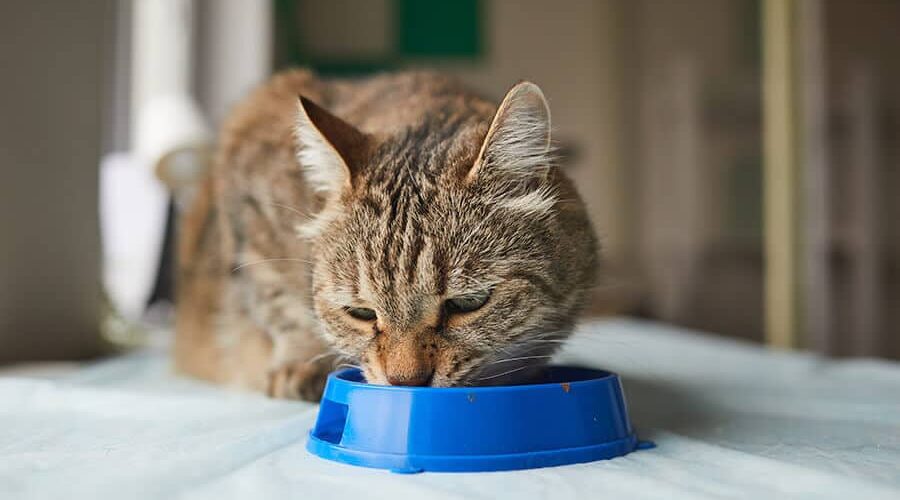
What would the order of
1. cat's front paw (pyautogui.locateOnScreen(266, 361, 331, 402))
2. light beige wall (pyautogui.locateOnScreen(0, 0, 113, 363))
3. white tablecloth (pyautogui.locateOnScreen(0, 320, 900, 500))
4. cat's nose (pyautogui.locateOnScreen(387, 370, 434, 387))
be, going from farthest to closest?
light beige wall (pyautogui.locateOnScreen(0, 0, 113, 363)) → cat's front paw (pyautogui.locateOnScreen(266, 361, 331, 402)) → cat's nose (pyautogui.locateOnScreen(387, 370, 434, 387)) → white tablecloth (pyautogui.locateOnScreen(0, 320, 900, 500))

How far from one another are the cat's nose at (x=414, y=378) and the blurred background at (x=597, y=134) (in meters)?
0.45

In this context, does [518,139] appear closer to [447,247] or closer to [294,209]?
[447,247]

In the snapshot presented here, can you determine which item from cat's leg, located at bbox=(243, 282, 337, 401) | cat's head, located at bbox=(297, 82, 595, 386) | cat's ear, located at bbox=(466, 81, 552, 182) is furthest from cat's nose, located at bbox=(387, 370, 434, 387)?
cat's leg, located at bbox=(243, 282, 337, 401)

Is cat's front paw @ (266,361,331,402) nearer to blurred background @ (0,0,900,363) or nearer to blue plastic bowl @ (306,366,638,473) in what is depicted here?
blue plastic bowl @ (306,366,638,473)

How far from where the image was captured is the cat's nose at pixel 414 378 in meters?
1.17

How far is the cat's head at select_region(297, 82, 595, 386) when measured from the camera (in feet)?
3.94

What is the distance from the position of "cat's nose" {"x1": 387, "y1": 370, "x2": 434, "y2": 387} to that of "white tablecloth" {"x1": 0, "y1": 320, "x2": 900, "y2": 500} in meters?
0.14

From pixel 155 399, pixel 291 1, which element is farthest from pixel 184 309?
pixel 291 1

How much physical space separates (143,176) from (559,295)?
2.47m

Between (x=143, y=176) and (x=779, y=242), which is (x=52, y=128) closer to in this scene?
(x=143, y=176)

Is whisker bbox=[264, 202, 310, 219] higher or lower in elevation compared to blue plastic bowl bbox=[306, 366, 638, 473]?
higher

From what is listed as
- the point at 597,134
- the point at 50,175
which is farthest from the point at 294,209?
the point at 597,134

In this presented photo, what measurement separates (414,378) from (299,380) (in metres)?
0.53

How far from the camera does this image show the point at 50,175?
7.14ft
